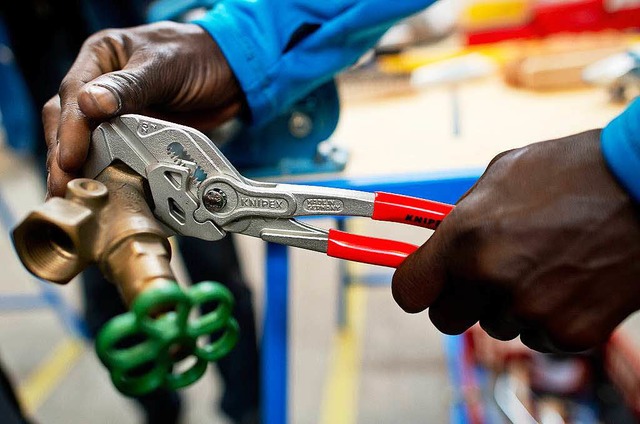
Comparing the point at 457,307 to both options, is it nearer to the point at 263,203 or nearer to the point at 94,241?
the point at 263,203

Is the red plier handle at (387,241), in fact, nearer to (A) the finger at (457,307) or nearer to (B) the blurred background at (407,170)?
(A) the finger at (457,307)

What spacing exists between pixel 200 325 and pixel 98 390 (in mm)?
1218

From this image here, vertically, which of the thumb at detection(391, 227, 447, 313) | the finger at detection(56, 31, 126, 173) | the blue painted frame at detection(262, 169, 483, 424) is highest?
the finger at detection(56, 31, 126, 173)

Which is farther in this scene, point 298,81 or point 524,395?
point 524,395

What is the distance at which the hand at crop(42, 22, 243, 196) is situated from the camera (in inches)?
16.9

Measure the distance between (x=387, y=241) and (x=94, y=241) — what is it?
23 cm

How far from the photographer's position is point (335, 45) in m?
0.66

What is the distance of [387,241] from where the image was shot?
0.48 meters

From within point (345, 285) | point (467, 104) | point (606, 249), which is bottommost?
point (345, 285)

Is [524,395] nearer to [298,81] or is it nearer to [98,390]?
[298,81]

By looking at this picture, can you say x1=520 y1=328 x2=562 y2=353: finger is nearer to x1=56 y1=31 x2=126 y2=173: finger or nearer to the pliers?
the pliers

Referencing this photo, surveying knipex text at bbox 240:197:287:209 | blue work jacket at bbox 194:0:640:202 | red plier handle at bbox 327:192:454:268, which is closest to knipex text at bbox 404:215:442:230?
red plier handle at bbox 327:192:454:268

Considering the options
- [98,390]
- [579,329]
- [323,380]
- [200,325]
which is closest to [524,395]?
[323,380]

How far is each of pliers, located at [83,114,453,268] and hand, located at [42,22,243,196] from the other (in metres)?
0.02
